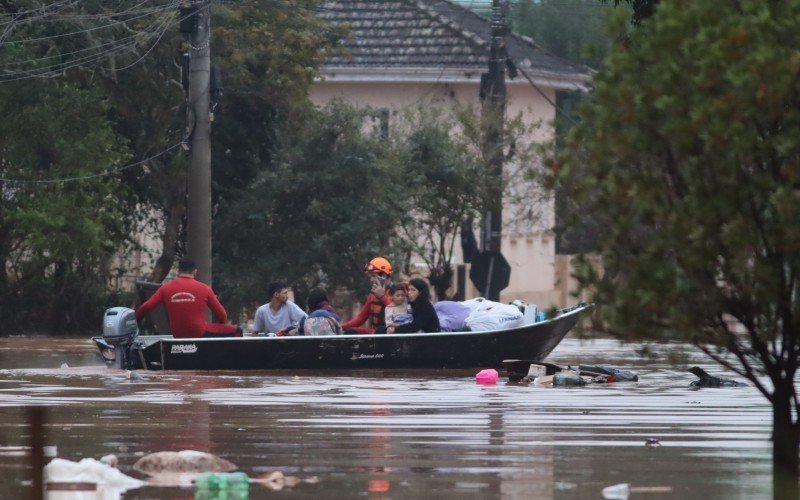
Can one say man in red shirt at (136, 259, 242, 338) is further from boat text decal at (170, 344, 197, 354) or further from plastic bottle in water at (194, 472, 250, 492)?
plastic bottle in water at (194, 472, 250, 492)

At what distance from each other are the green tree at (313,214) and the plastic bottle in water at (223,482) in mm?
25195

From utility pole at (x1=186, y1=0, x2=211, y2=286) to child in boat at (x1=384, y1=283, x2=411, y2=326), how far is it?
563 cm

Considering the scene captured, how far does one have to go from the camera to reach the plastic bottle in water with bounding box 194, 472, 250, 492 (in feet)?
33.5

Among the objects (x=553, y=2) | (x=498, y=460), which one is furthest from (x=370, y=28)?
(x=498, y=460)

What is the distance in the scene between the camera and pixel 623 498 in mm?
10055

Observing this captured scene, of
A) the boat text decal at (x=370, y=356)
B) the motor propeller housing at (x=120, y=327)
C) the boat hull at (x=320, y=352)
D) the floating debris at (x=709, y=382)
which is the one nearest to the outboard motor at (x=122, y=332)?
the motor propeller housing at (x=120, y=327)

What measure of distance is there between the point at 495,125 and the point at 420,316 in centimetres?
1938

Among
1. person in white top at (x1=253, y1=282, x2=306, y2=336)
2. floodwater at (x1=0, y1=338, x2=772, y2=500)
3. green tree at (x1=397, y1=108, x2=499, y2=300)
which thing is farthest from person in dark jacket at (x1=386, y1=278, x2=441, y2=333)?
green tree at (x1=397, y1=108, x2=499, y2=300)

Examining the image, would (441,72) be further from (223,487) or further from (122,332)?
(223,487)

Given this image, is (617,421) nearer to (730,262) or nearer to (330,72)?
(730,262)

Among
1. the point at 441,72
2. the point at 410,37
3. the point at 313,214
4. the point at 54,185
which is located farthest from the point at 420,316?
the point at 410,37

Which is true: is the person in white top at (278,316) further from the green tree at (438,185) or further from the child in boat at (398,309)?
the green tree at (438,185)

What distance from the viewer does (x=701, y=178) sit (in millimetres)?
10000

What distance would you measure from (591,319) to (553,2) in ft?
199
